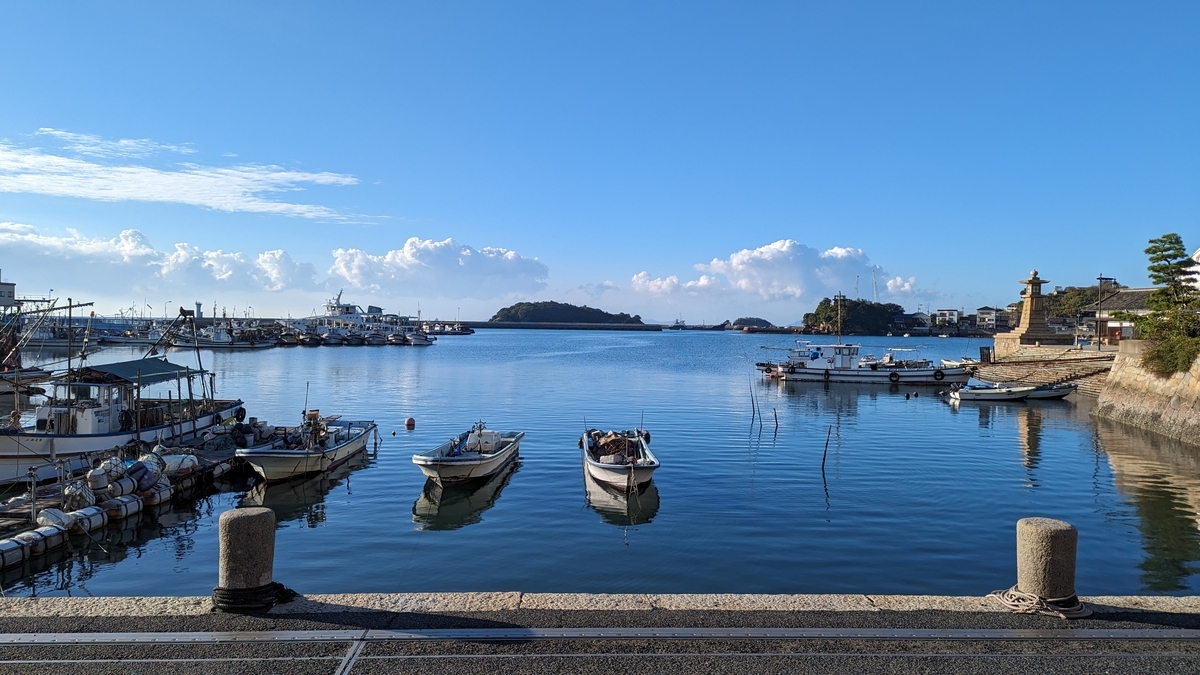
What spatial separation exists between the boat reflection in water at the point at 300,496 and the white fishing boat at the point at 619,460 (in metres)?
7.74

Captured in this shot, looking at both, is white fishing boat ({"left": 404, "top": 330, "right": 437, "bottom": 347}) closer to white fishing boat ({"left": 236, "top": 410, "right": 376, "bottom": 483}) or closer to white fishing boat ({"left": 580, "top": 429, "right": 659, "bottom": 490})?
white fishing boat ({"left": 236, "top": 410, "right": 376, "bottom": 483})

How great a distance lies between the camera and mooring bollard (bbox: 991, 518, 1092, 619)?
Result: 28.2ft

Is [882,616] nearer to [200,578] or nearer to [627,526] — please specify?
[627,526]

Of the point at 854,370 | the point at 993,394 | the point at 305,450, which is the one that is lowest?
the point at 305,450

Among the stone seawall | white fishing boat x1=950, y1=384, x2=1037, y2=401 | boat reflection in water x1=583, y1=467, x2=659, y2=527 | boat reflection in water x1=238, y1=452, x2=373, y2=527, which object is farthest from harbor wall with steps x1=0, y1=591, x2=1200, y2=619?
white fishing boat x1=950, y1=384, x2=1037, y2=401

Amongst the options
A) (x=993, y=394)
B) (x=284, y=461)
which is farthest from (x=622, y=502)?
(x=993, y=394)

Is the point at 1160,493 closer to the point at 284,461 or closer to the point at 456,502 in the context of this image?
the point at 456,502

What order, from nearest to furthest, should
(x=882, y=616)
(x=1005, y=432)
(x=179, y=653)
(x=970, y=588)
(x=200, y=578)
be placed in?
(x=179, y=653), (x=882, y=616), (x=970, y=588), (x=200, y=578), (x=1005, y=432)

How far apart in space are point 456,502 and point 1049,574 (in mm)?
16485

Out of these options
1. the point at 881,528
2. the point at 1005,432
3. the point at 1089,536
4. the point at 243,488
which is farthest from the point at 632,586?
the point at 1005,432

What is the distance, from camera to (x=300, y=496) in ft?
77.6

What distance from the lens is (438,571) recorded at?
15.6m

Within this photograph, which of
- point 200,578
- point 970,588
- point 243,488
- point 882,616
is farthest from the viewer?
point 243,488

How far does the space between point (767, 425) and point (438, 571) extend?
2681 cm
